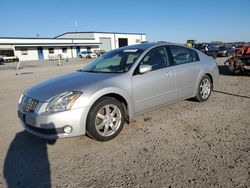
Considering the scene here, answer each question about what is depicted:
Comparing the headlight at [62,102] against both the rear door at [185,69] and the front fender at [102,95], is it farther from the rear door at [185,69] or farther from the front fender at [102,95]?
the rear door at [185,69]

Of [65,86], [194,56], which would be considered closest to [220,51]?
[194,56]

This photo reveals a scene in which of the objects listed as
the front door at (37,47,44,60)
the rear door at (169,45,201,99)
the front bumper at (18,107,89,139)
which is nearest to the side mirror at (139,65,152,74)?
the rear door at (169,45,201,99)

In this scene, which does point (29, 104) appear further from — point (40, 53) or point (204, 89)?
point (40, 53)

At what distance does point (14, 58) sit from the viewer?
3894cm

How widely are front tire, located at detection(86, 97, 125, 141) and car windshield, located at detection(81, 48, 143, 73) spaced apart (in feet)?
2.51

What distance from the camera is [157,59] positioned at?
448 centimetres

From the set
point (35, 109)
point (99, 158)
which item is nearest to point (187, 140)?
point (99, 158)

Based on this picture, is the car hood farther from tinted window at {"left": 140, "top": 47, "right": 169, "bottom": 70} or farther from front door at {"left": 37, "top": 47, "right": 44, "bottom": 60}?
front door at {"left": 37, "top": 47, "right": 44, "bottom": 60}

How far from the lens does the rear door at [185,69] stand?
476 centimetres

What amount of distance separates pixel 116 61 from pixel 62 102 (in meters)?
1.73

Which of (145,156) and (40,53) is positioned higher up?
(40,53)

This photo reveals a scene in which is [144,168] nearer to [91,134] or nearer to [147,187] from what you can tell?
[147,187]

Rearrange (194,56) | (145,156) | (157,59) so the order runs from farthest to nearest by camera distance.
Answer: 1. (194,56)
2. (157,59)
3. (145,156)

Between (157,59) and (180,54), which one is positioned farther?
(180,54)
